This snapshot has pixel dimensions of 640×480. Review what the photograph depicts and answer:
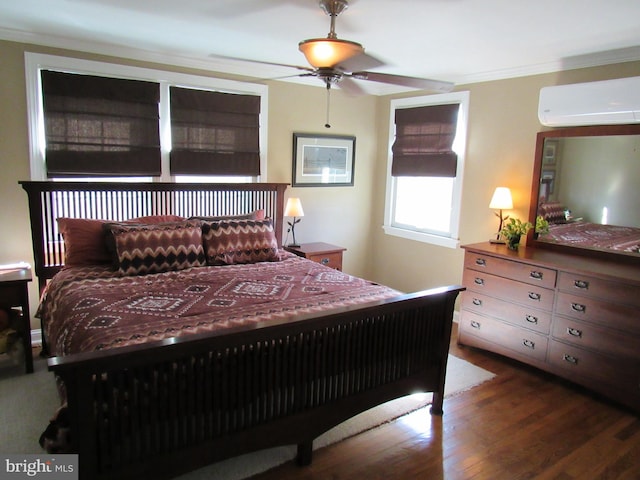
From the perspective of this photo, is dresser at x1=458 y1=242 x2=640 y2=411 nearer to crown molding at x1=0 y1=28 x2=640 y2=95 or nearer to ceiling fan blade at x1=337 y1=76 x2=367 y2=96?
crown molding at x1=0 y1=28 x2=640 y2=95

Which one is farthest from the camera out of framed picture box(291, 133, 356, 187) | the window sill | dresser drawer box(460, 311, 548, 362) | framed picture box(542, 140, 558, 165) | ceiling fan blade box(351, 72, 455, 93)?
framed picture box(291, 133, 356, 187)

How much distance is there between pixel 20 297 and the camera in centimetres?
308

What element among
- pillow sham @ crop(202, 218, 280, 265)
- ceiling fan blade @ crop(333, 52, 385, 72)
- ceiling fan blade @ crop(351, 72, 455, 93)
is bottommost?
pillow sham @ crop(202, 218, 280, 265)

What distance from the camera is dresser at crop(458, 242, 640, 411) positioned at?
2.88 metres

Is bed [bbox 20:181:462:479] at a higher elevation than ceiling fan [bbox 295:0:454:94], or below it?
below

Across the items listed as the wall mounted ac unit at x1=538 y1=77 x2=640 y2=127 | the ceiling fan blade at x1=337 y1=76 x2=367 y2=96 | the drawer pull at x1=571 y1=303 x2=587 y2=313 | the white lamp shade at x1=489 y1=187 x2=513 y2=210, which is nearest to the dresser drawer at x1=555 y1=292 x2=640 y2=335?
the drawer pull at x1=571 y1=303 x2=587 y2=313

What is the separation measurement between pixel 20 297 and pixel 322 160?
3.05 m

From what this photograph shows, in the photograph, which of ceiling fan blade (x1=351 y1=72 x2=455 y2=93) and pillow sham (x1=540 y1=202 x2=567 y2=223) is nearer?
ceiling fan blade (x1=351 y1=72 x2=455 y2=93)

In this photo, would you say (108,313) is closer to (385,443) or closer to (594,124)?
(385,443)

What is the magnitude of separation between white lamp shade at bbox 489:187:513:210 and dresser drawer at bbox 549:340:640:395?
3.92ft

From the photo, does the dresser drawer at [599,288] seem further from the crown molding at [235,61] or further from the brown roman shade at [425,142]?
the brown roman shade at [425,142]

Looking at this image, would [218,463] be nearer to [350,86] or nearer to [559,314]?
[350,86]

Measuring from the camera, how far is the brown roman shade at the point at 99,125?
3471mm

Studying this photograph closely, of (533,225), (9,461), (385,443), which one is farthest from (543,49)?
(9,461)
